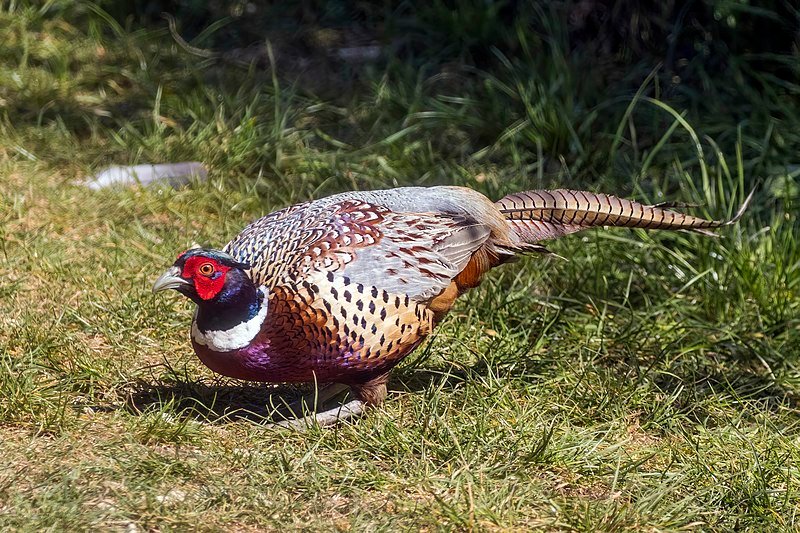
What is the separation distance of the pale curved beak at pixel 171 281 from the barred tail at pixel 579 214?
1230mm

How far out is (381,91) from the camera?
600cm

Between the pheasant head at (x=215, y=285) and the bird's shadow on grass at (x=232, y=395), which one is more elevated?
the pheasant head at (x=215, y=285)

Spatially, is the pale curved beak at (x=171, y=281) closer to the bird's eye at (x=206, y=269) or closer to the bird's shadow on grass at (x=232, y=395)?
the bird's eye at (x=206, y=269)

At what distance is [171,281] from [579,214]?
1456 millimetres

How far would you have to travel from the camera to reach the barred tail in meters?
3.88

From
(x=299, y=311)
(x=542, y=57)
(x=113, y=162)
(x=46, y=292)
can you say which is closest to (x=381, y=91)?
(x=542, y=57)

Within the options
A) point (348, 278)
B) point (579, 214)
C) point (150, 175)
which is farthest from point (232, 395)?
point (150, 175)

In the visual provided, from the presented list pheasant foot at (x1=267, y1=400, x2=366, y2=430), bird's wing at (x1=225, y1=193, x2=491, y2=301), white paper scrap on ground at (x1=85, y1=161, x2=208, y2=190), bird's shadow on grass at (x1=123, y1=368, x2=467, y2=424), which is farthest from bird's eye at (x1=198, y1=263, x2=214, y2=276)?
white paper scrap on ground at (x1=85, y1=161, x2=208, y2=190)

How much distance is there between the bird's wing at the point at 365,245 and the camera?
3.51 m

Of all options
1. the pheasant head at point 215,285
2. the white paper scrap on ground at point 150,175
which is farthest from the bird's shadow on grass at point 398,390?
the white paper scrap on ground at point 150,175

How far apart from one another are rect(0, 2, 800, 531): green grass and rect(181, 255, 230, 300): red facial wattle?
408 mm

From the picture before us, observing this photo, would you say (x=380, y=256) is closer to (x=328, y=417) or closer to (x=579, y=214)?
(x=328, y=417)

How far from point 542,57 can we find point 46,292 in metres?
2.94

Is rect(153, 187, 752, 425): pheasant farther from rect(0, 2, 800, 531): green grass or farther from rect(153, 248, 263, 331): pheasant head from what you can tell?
rect(0, 2, 800, 531): green grass
